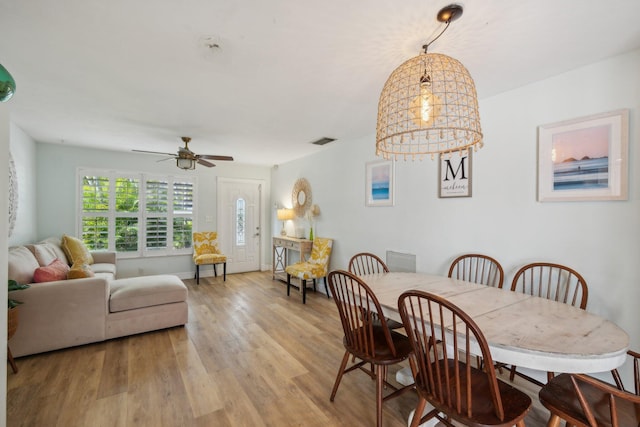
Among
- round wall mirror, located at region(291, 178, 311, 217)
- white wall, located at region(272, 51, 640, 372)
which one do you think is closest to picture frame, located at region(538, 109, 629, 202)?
white wall, located at region(272, 51, 640, 372)

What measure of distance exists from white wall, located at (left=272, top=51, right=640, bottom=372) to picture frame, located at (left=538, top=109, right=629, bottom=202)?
0.16 feet

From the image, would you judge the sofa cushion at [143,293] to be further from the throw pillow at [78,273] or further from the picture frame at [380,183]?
the picture frame at [380,183]

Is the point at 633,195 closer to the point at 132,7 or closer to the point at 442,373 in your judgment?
the point at 442,373

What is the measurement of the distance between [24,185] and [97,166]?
3.56ft

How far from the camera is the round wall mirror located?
5094mm

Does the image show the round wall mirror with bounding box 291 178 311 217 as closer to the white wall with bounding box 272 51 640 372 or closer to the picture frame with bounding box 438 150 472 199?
the white wall with bounding box 272 51 640 372

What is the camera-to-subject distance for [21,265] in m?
2.66

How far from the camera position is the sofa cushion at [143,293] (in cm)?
293

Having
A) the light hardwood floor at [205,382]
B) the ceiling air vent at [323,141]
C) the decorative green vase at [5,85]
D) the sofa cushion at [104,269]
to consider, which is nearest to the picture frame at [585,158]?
the light hardwood floor at [205,382]

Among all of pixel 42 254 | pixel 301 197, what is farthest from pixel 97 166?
pixel 301 197

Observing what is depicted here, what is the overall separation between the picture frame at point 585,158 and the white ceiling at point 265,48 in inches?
17.4

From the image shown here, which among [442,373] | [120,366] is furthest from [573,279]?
[120,366]

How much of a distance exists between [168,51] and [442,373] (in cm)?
262

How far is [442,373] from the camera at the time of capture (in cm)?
154
